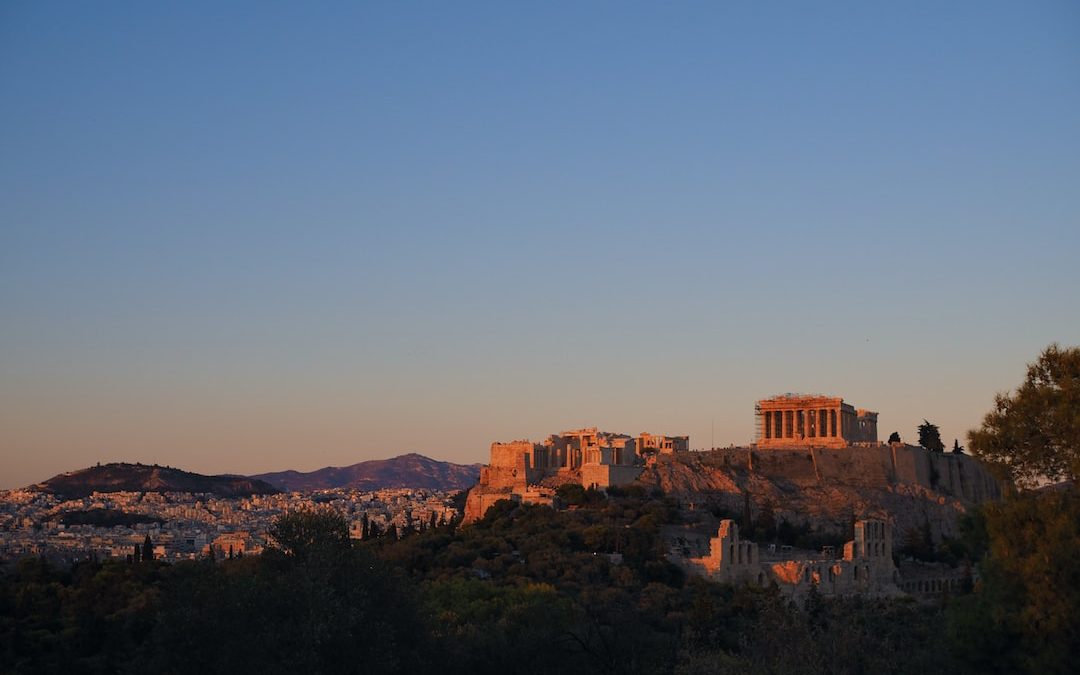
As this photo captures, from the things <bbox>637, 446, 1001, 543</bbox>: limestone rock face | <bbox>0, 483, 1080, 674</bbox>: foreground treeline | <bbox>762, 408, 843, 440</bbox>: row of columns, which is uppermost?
<bbox>762, 408, 843, 440</bbox>: row of columns

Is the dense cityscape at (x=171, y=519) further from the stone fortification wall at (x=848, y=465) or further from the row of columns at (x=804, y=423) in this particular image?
the row of columns at (x=804, y=423)

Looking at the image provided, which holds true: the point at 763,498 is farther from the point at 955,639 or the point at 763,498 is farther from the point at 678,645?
the point at 955,639

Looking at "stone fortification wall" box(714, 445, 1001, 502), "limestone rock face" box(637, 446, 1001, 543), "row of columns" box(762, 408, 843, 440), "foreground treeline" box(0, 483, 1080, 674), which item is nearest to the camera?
"foreground treeline" box(0, 483, 1080, 674)

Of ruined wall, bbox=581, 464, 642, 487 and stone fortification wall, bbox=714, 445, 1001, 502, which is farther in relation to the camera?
stone fortification wall, bbox=714, 445, 1001, 502

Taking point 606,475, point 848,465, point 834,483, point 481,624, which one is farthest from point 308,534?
point 848,465

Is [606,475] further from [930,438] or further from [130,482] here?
[130,482]

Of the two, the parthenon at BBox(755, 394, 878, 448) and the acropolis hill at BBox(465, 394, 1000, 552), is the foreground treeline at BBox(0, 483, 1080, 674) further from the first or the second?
the parthenon at BBox(755, 394, 878, 448)

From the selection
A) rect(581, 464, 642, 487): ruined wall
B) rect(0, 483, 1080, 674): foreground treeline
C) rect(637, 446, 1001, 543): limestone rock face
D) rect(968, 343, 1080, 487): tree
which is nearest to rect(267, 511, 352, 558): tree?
rect(0, 483, 1080, 674): foreground treeline

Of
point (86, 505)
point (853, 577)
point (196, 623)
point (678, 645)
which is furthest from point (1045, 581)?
point (86, 505)

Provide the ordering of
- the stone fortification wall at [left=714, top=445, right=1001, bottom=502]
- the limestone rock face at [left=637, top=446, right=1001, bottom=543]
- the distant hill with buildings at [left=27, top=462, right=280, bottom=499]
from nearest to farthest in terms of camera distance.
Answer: the limestone rock face at [left=637, top=446, right=1001, bottom=543]
the stone fortification wall at [left=714, top=445, right=1001, bottom=502]
the distant hill with buildings at [left=27, top=462, right=280, bottom=499]
